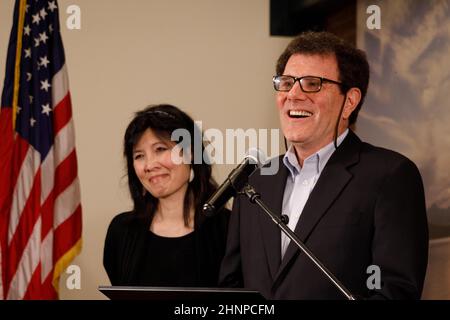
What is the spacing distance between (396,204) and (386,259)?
0.16 m

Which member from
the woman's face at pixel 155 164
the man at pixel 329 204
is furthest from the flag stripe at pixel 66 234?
the man at pixel 329 204

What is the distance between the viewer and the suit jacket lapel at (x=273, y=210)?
78.5 inches

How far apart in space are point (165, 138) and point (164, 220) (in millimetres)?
323

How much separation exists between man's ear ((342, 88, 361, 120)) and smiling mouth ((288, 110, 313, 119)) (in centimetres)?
Answer: 14

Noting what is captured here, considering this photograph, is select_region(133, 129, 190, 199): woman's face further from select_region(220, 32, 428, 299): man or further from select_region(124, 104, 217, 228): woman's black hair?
select_region(220, 32, 428, 299): man

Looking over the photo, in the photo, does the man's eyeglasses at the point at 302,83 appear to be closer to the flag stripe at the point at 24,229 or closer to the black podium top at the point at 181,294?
the black podium top at the point at 181,294

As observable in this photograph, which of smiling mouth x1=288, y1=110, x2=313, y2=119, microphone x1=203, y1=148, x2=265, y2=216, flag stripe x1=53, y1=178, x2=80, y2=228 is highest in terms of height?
smiling mouth x1=288, y1=110, x2=313, y2=119

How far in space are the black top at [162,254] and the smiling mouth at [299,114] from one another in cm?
80

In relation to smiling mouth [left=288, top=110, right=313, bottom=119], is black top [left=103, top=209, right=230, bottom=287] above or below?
below

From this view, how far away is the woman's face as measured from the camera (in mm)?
2734

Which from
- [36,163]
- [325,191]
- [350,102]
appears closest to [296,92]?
[350,102]

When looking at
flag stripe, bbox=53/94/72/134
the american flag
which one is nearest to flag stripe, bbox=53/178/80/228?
the american flag

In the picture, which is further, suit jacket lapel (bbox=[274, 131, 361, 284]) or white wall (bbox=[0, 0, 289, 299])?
white wall (bbox=[0, 0, 289, 299])

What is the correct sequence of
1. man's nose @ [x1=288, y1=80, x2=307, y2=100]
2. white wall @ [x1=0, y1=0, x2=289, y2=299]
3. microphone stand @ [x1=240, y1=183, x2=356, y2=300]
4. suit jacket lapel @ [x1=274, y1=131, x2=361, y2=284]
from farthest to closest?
white wall @ [x1=0, y1=0, x2=289, y2=299], man's nose @ [x1=288, y1=80, x2=307, y2=100], suit jacket lapel @ [x1=274, y1=131, x2=361, y2=284], microphone stand @ [x1=240, y1=183, x2=356, y2=300]
